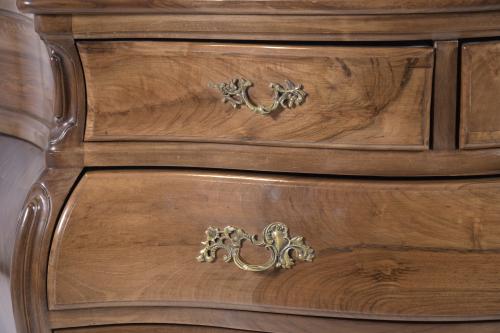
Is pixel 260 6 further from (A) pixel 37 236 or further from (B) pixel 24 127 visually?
(B) pixel 24 127

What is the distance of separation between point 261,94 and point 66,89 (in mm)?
254

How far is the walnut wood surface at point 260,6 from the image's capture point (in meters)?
0.85

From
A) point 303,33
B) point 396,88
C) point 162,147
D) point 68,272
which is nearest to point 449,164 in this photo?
point 396,88

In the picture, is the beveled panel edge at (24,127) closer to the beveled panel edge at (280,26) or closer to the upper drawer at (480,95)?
the beveled panel edge at (280,26)

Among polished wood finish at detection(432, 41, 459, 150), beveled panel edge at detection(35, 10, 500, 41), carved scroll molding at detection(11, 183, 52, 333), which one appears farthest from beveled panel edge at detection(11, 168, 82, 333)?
polished wood finish at detection(432, 41, 459, 150)

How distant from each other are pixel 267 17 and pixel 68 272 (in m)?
0.42

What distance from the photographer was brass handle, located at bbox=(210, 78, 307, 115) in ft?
3.05

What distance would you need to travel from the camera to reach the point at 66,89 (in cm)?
99

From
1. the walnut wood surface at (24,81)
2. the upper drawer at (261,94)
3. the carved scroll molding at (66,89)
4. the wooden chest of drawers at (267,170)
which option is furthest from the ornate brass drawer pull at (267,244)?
the walnut wood surface at (24,81)

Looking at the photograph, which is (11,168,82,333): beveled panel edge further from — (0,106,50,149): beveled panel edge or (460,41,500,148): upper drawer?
(460,41,500,148): upper drawer

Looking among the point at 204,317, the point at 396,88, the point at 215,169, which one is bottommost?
the point at 204,317

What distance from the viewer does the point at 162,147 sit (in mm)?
990

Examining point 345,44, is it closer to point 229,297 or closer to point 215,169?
point 215,169

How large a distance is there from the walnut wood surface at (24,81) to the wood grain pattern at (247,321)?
340mm
